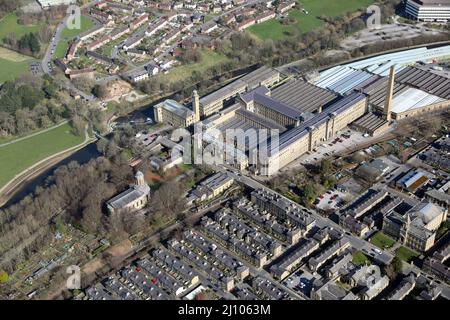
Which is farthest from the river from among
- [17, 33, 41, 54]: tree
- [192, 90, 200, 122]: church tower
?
[17, 33, 41, 54]: tree

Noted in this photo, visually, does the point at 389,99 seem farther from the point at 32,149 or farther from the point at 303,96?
the point at 32,149

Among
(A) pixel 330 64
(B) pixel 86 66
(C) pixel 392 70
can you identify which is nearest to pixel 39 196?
(B) pixel 86 66

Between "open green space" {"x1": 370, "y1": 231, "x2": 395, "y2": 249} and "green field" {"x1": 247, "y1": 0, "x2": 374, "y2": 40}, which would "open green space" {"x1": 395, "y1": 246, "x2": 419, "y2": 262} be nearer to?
"open green space" {"x1": 370, "y1": 231, "x2": 395, "y2": 249}

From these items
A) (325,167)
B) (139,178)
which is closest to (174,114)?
(139,178)

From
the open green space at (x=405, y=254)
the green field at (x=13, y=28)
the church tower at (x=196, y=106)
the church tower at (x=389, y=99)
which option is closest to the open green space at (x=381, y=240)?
the open green space at (x=405, y=254)

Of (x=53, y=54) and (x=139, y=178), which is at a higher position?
(x=53, y=54)
